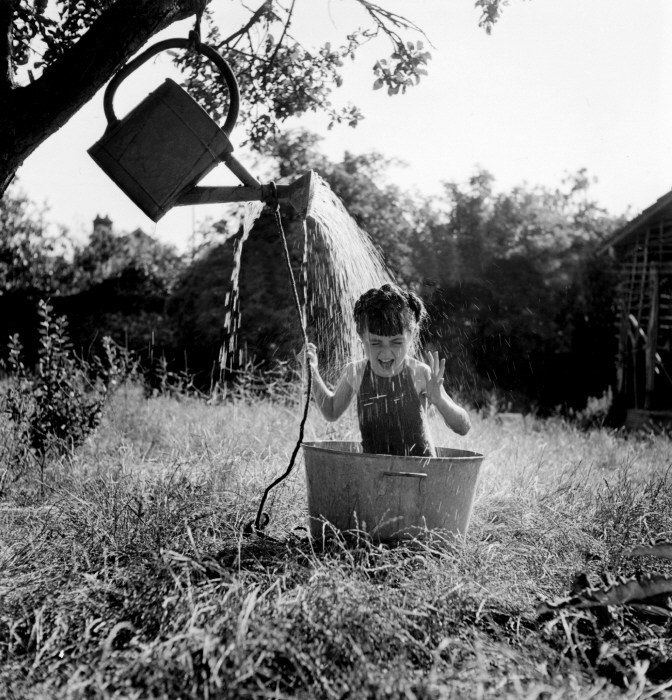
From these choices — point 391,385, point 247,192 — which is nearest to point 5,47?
point 247,192

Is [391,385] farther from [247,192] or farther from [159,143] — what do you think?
[159,143]

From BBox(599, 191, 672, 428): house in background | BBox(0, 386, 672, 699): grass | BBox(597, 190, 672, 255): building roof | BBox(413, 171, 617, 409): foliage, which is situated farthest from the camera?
BBox(413, 171, 617, 409): foliage

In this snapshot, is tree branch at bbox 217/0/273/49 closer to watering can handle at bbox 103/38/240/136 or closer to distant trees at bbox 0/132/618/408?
watering can handle at bbox 103/38/240/136

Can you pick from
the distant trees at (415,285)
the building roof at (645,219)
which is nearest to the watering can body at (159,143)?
the distant trees at (415,285)

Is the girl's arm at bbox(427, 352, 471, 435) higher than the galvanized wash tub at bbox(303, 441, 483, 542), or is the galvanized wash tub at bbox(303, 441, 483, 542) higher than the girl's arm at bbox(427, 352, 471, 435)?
the girl's arm at bbox(427, 352, 471, 435)

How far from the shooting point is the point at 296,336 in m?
7.95

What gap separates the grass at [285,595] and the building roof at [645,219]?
21.3ft

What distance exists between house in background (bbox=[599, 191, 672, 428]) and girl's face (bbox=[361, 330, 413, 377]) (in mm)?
7311

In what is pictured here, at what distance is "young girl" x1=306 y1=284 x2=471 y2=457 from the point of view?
2732 millimetres

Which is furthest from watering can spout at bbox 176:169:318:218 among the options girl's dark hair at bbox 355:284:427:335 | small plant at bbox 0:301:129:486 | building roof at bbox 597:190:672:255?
building roof at bbox 597:190:672:255

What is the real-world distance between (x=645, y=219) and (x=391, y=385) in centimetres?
775

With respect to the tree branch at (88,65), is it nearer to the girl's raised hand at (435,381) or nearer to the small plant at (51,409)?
the small plant at (51,409)

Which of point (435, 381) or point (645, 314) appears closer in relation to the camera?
point (435, 381)

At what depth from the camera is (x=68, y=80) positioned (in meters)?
2.58
